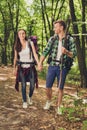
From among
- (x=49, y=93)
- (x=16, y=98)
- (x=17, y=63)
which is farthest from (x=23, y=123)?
(x=16, y=98)

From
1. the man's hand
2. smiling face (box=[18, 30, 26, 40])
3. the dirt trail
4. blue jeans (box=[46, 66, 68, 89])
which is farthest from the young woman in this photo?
the man's hand

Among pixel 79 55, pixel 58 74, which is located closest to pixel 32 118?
pixel 58 74

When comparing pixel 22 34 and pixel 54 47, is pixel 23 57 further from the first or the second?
pixel 54 47

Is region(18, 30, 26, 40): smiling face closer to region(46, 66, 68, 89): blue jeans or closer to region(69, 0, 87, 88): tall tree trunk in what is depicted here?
region(46, 66, 68, 89): blue jeans

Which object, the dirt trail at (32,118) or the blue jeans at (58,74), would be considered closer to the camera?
the dirt trail at (32,118)

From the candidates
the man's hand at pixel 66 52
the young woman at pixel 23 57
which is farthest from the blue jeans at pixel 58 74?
the young woman at pixel 23 57

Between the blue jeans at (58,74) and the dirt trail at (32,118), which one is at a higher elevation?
the blue jeans at (58,74)

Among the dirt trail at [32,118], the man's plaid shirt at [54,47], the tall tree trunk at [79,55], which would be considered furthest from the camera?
the tall tree trunk at [79,55]

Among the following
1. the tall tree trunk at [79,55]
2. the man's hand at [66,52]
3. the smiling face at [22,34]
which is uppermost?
the smiling face at [22,34]

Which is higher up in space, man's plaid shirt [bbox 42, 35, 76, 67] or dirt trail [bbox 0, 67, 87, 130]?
man's plaid shirt [bbox 42, 35, 76, 67]

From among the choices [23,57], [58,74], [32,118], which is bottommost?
[32,118]

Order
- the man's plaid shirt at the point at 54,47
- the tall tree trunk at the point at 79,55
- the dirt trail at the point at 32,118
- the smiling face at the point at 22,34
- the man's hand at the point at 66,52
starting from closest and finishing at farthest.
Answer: the dirt trail at the point at 32,118, the man's hand at the point at 66,52, the man's plaid shirt at the point at 54,47, the smiling face at the point at 22,34, the tall tree trunk at the point at 79,55

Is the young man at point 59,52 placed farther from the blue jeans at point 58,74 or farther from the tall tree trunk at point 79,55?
the tall tree trunk at point 79,55

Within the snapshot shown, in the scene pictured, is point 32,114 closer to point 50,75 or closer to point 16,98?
point 50,75
